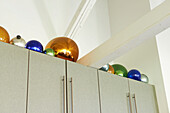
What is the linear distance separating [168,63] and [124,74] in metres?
0.60

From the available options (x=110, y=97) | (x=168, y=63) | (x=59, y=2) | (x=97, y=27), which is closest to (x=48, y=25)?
(x=59, y=2)

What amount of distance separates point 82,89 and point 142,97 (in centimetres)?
88

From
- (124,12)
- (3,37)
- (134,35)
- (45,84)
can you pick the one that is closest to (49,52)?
(45,84)

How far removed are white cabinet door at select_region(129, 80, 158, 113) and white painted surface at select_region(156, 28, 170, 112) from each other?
0.54 feet

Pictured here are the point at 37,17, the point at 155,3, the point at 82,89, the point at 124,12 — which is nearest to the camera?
the point at 82,89

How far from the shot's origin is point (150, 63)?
319 cm

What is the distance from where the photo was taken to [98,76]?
7.95 feet

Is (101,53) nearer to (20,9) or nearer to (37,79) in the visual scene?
(37,79)

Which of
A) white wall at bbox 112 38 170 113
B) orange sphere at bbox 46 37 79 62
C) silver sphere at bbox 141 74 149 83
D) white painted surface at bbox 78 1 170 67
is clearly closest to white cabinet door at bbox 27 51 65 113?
orange sphere at bbox 46 37 79 62

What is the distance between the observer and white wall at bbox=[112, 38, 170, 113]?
297 cm

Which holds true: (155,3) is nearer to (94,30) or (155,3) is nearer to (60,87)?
(94,30)

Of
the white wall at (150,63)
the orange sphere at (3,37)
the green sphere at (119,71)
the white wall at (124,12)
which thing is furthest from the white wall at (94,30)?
the orange sphere at (3,37)

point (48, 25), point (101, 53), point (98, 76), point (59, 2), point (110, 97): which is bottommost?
point (110, 97)

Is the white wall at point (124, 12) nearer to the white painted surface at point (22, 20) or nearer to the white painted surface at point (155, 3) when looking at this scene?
the white painted surface at point (155, 3)
